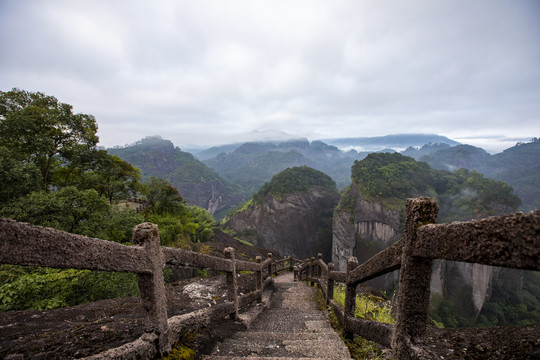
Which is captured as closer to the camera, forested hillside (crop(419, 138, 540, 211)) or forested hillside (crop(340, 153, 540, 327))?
forested hillside (crop(340, 153, 540, 327))

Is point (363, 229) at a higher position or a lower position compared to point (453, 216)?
lower

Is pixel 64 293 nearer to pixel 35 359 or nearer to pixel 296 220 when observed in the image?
pixel 35 359

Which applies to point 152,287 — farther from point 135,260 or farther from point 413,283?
point 413,283

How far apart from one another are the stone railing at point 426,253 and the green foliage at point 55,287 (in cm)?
608

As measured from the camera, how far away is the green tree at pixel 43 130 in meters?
11.2

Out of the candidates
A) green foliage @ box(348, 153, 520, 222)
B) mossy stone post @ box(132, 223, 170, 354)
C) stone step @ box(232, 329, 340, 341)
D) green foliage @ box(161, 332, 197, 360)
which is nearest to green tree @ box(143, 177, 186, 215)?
stone step @ box(232, 329, 340, 341)

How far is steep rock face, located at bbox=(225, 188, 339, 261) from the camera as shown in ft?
197

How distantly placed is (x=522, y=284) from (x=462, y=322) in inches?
979

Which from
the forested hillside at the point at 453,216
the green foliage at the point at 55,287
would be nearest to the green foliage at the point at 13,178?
the green foliage at the point at 55,287

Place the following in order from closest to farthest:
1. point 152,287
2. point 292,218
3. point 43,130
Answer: point 152,287
point 43,130
point 292,218

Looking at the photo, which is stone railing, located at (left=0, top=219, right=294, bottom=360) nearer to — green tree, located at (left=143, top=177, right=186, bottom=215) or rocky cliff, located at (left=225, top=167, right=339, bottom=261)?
green tree, located at (left=143, top=177, right=186, bottom=215)

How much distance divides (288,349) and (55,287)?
18.1 ft

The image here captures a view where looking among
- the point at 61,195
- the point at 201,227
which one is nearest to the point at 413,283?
the point at 61,195

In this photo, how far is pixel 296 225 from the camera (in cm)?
6012
